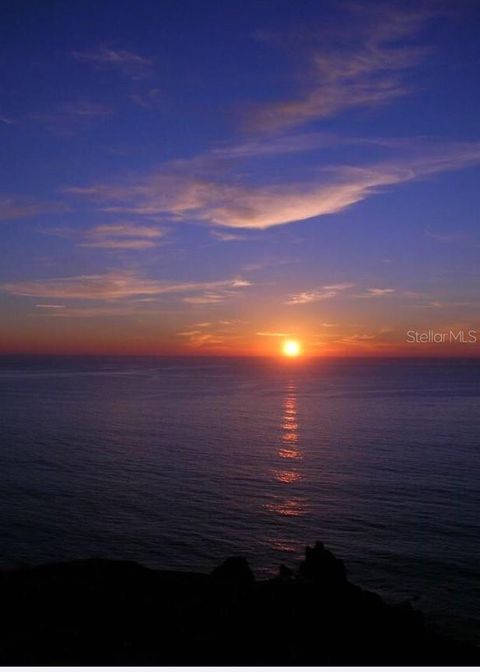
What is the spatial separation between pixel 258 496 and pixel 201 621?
35.0 metres

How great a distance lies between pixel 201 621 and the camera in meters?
28.1

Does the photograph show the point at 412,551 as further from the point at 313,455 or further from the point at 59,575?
the point at 313,455

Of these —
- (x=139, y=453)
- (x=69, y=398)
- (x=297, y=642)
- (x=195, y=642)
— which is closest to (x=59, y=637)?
(x=195, y=642)

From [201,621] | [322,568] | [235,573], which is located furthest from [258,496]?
[201,621]

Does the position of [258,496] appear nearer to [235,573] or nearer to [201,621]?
[235,573]

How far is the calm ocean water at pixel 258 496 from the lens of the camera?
141ft

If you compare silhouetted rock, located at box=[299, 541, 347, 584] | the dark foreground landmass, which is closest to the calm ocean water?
silhouetted rock, located at box=[299, 541, 347, 584]

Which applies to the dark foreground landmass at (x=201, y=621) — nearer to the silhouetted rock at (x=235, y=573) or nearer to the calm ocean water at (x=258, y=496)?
the silhouetted rock at (x=235, y=573)

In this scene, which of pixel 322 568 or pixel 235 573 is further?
pixel 322 568

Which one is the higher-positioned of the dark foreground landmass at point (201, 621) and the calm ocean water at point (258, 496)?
the dark foreground landmass at point (201, 621)

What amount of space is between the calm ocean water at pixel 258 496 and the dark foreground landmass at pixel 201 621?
663cm

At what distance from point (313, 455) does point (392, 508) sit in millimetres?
31885

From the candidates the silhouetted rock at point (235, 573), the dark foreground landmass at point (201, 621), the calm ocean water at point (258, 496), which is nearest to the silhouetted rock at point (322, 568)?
the dark foreground landmass at point (201, 621)

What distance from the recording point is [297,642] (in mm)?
27188
